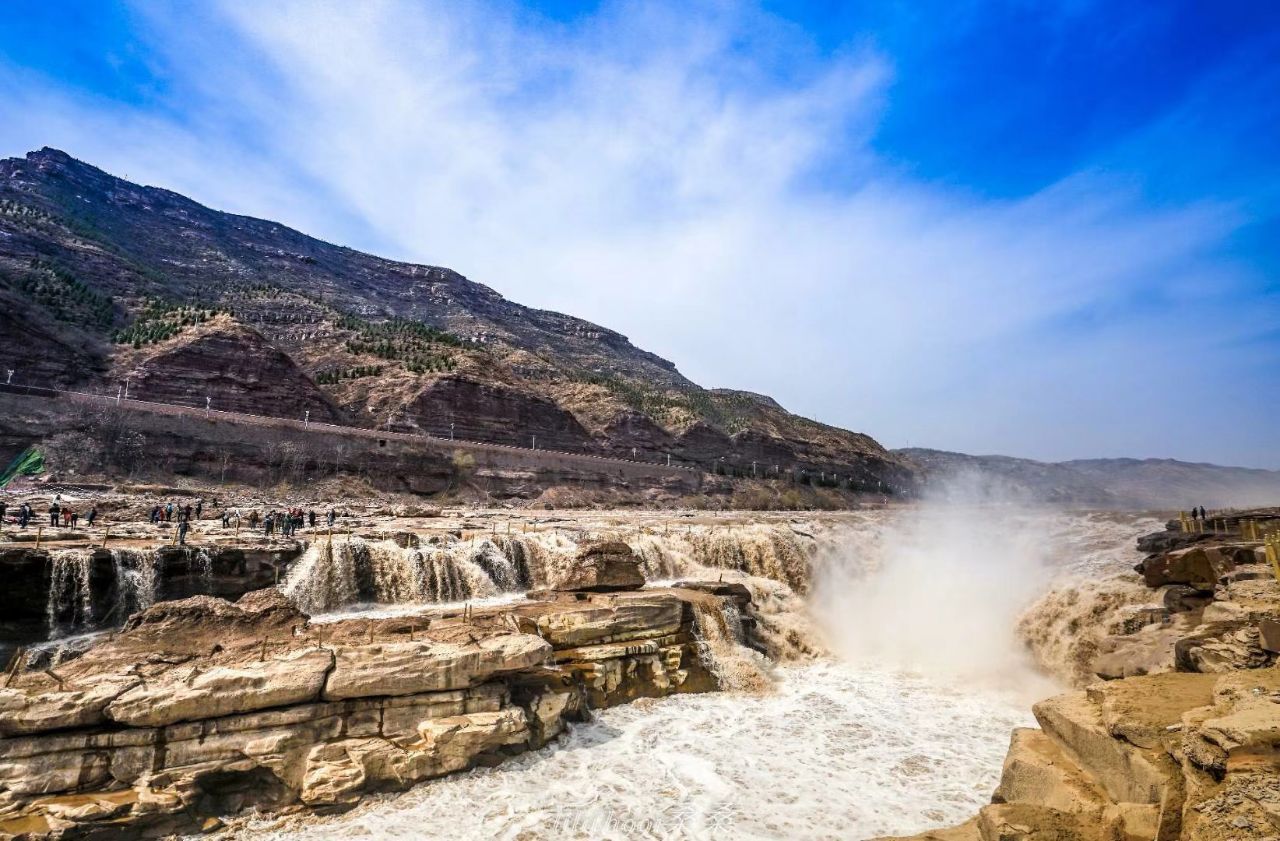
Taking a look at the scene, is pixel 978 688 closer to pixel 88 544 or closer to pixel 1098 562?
pixel 1098 562

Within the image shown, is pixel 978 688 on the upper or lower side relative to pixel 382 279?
lower

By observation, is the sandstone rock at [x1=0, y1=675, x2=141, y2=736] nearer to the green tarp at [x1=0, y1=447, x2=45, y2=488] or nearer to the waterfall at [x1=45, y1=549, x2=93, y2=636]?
the waterfall at [x1=45, y1=549, x2=93, y2=636]

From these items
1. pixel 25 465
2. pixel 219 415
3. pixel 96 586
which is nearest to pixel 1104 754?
pixel 96 586

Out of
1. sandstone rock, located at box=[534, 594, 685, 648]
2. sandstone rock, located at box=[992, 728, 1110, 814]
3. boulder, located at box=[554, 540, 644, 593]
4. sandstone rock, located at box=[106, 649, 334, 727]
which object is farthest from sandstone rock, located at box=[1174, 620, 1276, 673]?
boulder, located at box=[554, 540, 644, 593]

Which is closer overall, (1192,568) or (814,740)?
(814,740)

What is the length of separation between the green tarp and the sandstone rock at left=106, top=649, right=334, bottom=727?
2895 cm

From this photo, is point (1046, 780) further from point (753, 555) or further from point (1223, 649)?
point (753, 555)

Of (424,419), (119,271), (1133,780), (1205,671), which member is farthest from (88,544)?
(119,271)

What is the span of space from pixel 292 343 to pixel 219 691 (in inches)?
2502

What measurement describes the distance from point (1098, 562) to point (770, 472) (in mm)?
53727

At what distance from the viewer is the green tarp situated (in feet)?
90.7

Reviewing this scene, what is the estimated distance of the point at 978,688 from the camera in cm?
1430

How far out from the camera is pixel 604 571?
16266 mm

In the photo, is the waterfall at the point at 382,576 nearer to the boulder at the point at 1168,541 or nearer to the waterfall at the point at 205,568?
the waterfall at the point at 205,568
